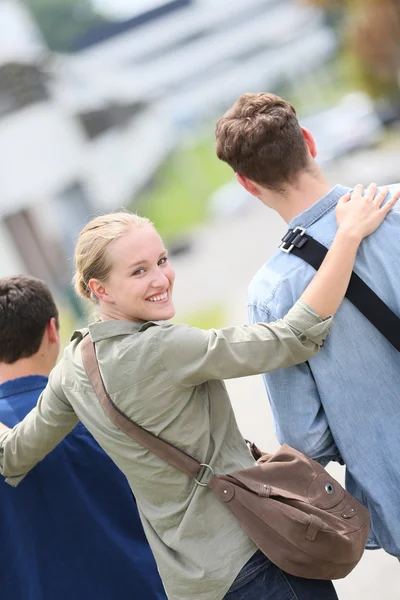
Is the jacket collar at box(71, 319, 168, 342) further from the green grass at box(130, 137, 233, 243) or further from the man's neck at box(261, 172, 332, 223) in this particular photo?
the green grass at box(130, 137, 233, 243)

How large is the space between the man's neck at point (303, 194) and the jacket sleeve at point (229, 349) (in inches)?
Answer: 14.6

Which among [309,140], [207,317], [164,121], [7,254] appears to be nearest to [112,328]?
[309,140]

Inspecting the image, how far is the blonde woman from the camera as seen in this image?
1.80 meters

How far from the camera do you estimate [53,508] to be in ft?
8.02

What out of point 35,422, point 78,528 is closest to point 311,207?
point 35,422

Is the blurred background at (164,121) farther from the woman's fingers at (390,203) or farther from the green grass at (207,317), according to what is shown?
the woman's fingers at (390,203)

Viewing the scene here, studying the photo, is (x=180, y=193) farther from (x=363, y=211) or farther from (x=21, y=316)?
(x=363, y=211)

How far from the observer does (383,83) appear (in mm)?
17000

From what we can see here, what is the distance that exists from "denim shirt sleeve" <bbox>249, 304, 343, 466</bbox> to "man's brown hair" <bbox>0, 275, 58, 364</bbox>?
0.76 meters

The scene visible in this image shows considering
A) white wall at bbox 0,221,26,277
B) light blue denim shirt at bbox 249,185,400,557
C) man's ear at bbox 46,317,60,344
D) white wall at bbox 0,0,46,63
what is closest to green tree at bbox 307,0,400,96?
white wall at bbox 0,0,46,63

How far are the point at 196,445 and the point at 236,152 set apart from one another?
0.72m

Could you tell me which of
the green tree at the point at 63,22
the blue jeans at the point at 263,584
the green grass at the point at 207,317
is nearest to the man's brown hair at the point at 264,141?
the blue jeans at the point at 263,584

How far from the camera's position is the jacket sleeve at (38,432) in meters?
2.08

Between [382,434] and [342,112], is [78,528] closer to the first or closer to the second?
[382,434]
